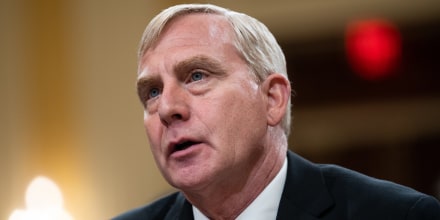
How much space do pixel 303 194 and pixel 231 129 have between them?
284mm

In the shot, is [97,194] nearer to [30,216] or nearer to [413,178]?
[30,216]

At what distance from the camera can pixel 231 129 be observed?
2.09 metres

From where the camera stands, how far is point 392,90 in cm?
520

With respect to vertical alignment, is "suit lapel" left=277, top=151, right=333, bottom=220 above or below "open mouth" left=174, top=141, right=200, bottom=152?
below

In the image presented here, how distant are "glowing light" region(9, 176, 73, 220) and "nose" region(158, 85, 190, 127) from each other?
1834 mm

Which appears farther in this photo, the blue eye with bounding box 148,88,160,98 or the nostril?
the blue eye with bounding box 148,88,160,98

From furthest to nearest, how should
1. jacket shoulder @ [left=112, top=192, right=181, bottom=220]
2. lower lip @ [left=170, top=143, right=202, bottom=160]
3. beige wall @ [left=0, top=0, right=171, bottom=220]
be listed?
beige wall @ [left=0, top=0, right=171, bottom=220] < jacket shoulder @ [left=112, top=192, right=181, bottom=220] < lower lip @ [left=170, top=143, right=202, bottom=160]

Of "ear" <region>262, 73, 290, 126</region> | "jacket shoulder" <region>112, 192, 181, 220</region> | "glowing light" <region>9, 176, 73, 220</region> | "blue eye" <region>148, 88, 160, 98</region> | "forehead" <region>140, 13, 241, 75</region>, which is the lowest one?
"glowing light" <region>9, 176, 73, 220</region>

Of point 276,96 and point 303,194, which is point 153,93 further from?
point 303,194

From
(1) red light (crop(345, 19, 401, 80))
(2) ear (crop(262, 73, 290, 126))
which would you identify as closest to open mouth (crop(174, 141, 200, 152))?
(2) ear (crop(262, 73, 290, 126))

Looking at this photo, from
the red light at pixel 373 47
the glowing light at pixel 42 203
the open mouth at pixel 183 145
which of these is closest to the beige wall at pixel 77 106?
the glowing light at pixel 42 203

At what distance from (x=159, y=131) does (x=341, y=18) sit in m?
2.99

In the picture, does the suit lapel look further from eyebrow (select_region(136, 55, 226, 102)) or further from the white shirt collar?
eyebrow (select_region(136, 55, 226, 102))

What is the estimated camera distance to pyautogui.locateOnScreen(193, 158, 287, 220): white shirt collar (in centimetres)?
221
